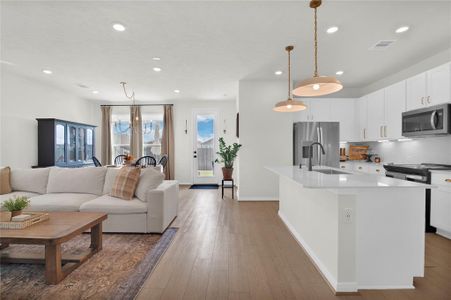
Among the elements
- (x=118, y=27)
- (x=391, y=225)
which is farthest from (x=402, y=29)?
(x=118, y=27)

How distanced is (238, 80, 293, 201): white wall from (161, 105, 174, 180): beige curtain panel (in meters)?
2.91

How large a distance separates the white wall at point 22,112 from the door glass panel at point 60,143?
44 centimetres

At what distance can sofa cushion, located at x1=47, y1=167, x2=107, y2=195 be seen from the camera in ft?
11.8

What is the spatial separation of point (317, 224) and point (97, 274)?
224 cm

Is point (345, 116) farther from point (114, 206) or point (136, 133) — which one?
point (136, 133)

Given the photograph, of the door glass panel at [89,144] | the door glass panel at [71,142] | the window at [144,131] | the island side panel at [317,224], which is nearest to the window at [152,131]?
the window at [144,131]

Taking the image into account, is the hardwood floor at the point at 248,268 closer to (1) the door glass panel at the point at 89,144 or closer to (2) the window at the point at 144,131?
(1) the door glass panel at the point at 89,144

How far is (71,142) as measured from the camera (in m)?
5.55

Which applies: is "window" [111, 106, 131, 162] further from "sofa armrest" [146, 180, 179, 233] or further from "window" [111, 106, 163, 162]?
"sofa armrest" [146, 180, 179, 233]

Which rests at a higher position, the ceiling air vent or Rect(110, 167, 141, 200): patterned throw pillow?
the ceiling air vent

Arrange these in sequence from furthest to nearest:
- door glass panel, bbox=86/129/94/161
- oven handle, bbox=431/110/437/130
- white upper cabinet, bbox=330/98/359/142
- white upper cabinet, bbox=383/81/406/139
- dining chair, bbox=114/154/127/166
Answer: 1. door glass panel, bbox=86/129/94/161
2. dining chair, bbox=114/154/127/166
3. white upper cabinet, bbox=330/98/359/142
4. white upper cabinet, bbox=383/81/406/139
5. oven handle, bbox=431/110/437/130

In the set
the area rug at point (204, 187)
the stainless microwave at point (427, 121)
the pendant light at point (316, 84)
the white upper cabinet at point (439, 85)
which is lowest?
the area rug at point (204, 187)

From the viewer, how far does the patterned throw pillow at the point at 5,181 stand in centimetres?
350

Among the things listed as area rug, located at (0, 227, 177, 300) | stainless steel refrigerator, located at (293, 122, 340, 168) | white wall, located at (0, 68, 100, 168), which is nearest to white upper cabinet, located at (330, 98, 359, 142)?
stainless steel refrigerator, located at (293, 122, 340, 168)
